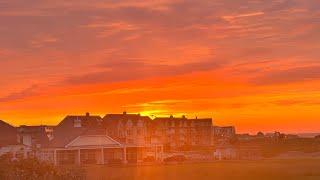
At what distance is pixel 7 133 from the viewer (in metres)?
89.6

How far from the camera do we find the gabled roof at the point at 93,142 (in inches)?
3442

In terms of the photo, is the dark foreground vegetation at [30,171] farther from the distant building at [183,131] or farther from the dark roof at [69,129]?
the distant building at [183,131]

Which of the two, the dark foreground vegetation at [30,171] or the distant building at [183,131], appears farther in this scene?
the distant building at [183,131]

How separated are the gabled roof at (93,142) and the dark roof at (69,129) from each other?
1.27 meters

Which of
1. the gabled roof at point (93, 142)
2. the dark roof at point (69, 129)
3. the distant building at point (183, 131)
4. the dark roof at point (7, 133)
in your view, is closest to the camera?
the dark roof at point (7, 133)

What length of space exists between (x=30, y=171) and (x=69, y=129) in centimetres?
6968

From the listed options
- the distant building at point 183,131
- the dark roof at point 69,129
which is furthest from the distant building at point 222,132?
the dark roof at point 69,129

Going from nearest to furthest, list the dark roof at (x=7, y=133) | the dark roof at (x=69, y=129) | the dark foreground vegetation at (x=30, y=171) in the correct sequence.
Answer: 1. the dark foreground vegetation at (x=30, y=171)
2. the dark roof at (x=7, y=133)
3. the dark roof at (x=69, y=129)

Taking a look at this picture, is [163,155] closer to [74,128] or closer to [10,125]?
[74,128]

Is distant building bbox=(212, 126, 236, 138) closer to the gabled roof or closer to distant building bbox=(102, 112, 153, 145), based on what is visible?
distant building bbox=(102, 112, 153, 145)

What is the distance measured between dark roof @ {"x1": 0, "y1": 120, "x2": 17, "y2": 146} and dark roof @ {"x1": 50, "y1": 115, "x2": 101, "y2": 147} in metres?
5.79

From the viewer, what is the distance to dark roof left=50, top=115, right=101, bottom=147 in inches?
3533

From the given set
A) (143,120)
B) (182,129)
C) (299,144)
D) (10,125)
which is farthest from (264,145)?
(10,125)

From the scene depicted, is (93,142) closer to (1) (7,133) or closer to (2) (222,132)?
(1) (7,133)
